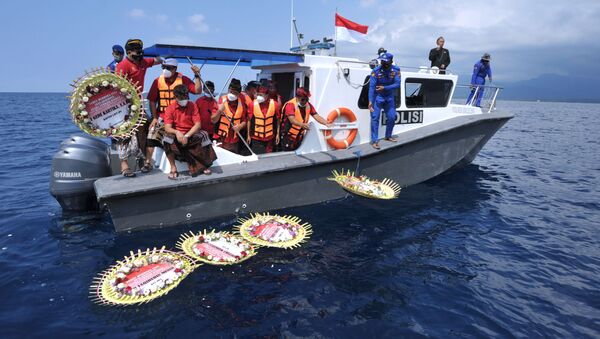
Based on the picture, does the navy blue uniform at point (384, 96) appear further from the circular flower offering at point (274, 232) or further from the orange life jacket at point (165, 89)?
the orange life jacket at point (165, 89)

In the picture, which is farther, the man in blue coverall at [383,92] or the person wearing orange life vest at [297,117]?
the man in blue coverall at [383,92]

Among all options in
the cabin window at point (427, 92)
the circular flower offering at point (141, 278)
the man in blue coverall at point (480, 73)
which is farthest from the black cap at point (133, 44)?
the man in blue coverall at point (480, 73)

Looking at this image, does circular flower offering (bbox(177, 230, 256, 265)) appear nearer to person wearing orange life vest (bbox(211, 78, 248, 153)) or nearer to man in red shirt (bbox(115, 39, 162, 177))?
man in red shirt (bbox(115, 39, 162, 177))

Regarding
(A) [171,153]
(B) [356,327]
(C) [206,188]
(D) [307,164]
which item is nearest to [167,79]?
(A) [171,153]

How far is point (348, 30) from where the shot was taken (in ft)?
24.4

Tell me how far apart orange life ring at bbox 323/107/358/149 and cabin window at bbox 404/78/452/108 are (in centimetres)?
155

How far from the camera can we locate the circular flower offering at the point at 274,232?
479 cm

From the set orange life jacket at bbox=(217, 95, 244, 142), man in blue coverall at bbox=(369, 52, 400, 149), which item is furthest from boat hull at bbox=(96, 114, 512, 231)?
orange life jacket at bbox=(217, 95, 244, 142)

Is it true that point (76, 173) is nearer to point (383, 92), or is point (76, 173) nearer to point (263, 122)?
point (263, 122)

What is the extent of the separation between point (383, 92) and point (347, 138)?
111 centimetres

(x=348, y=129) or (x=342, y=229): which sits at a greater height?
(x=348, y=129)

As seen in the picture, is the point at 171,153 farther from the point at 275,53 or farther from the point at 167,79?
the point at 275,53

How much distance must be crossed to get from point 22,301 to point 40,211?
3234 millimetres

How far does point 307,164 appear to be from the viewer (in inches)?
237
